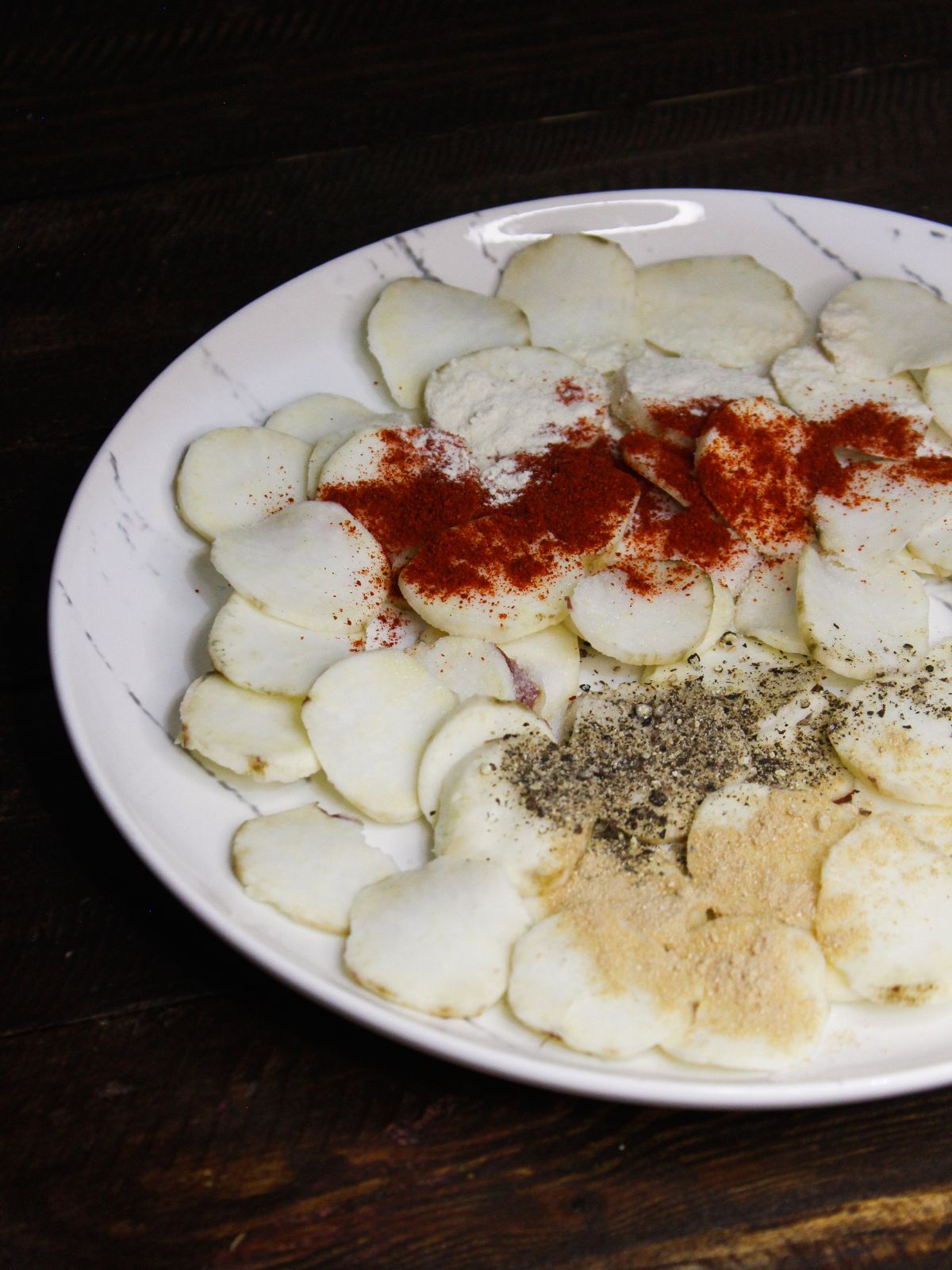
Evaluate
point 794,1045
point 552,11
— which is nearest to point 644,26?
point 552,11

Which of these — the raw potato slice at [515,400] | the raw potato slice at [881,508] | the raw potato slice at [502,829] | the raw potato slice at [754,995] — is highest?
the raw potato slice at [515,400]

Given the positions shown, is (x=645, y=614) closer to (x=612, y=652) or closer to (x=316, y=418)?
(x=612, y=652)

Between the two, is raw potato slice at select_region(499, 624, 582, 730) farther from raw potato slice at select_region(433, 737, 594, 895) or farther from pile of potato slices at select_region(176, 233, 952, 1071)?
raw potato slice at select_region(433, 737, 594, 895)

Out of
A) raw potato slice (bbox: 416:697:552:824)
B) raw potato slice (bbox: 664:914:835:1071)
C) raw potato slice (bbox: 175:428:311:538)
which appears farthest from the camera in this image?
raw potato slice (bbox: 175:428:311:538)

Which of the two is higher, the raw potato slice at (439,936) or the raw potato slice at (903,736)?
the raw potato slice at (903,736)

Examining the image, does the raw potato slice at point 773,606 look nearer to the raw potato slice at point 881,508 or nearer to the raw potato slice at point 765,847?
the raw potato slice at point 881,508

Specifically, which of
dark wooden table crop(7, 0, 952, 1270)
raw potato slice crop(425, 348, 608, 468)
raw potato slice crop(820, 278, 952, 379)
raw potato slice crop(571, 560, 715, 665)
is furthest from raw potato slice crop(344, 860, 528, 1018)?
raw potato slice crop(820, 278, 952, 379)

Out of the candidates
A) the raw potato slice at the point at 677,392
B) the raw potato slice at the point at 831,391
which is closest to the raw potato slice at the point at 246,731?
the raw potato slice at the point at 677,392
